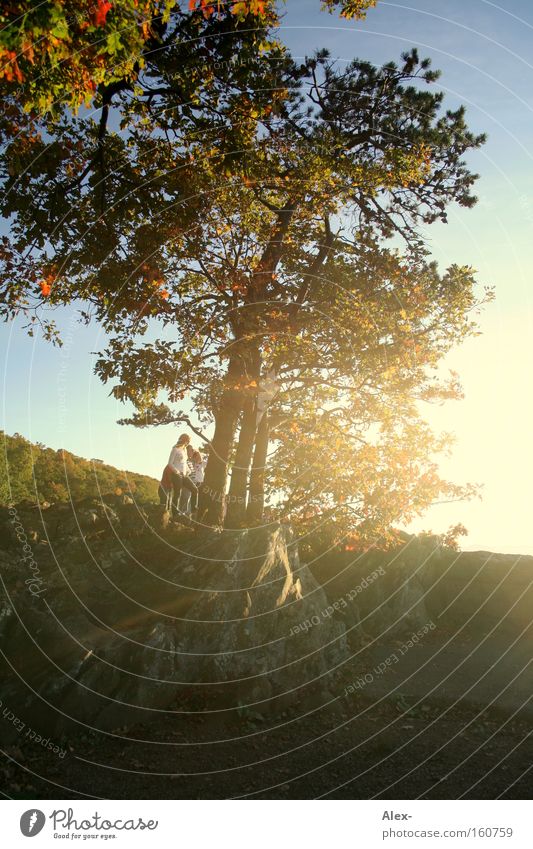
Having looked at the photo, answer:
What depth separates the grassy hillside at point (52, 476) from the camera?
26703 mm

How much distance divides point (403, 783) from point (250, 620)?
571 cm

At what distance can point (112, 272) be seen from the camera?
16.2 metres

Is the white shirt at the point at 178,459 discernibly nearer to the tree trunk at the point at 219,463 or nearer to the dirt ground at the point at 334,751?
the tree trunk at the point at 219,463

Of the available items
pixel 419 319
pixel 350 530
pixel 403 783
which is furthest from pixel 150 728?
pixel 419 319

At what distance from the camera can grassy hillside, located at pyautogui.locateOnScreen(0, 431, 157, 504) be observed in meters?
26.7

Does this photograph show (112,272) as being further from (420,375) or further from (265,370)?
(420,375)

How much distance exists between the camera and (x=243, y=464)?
20766mm

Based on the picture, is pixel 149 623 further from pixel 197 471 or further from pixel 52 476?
pixel 52 476

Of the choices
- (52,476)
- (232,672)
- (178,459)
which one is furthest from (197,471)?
(232,672)

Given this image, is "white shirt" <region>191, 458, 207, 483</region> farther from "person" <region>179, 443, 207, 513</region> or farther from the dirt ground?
the dirt ground

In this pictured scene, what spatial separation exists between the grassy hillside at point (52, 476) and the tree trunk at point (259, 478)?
5305mm

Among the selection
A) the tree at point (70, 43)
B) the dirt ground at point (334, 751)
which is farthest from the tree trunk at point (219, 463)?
the tree at point (70, 43)

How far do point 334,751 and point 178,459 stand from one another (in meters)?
11.5

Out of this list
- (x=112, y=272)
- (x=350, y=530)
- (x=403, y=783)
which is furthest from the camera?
(x=350, y=530)
